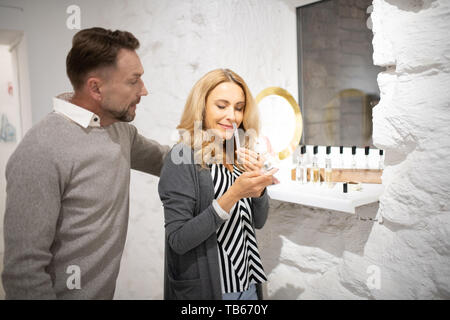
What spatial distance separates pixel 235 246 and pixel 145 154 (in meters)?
0.43

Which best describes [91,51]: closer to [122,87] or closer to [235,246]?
[122,87]

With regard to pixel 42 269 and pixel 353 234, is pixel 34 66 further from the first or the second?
pixel 353 234

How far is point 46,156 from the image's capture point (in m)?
0.74

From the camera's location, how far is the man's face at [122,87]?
2.72 feet

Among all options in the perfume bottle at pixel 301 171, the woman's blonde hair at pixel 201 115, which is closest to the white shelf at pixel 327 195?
the perfume bottle at pixel 301 171

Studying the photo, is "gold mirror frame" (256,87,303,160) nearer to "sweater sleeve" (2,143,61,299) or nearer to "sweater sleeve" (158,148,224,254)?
"sweater sleeve" (158,148,224,254)

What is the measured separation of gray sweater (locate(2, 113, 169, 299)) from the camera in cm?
72

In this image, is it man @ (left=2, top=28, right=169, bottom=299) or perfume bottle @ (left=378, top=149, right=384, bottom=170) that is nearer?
man @ (left=2, top=28, right=169, bottom=299)

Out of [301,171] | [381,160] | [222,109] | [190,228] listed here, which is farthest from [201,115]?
[381,160]

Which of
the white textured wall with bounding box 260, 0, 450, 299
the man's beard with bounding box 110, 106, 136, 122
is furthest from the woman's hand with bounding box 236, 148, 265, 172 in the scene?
the white textured wall with bounding box 260, 0, 450, 299

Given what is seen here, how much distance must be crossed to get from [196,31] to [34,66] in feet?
2.08

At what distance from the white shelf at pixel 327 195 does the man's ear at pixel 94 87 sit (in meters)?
0.73

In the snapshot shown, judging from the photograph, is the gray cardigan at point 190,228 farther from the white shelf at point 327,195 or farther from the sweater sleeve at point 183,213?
the white shelf at point 327,195
